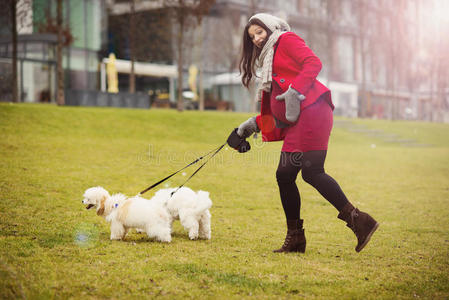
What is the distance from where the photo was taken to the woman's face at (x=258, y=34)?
15.8 feet

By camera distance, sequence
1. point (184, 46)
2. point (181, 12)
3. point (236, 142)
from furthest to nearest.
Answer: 1. point (184, 46)
2. point (181, 12)
3. point (236, 142)

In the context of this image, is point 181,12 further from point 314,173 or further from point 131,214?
point 314,173

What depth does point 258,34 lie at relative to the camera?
4844 millimetres

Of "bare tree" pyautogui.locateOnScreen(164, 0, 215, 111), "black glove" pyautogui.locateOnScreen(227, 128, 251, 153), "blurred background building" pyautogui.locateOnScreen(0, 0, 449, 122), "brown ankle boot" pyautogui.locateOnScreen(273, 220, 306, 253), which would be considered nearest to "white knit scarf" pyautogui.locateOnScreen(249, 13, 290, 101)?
"black glove" pyautogui.locateOnScreen(227, 128, 251, 153)

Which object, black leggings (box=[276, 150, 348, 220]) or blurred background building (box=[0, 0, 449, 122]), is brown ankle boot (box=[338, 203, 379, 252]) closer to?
black leggings (box=[276, 150, 348, 220])

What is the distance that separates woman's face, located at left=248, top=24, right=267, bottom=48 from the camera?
4824 mm

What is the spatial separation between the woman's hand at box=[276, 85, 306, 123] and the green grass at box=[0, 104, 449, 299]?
4.74 ft

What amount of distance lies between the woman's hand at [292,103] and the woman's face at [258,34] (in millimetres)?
675

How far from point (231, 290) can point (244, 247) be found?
5.52 ft

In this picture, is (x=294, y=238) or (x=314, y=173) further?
(x=294, y=238)

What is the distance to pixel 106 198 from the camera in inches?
218

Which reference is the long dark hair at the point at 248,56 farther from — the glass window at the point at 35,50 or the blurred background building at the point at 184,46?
the glass window at the point at 35,50

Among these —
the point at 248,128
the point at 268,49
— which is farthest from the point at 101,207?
the point at 268,49

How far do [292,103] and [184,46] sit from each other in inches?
1556
